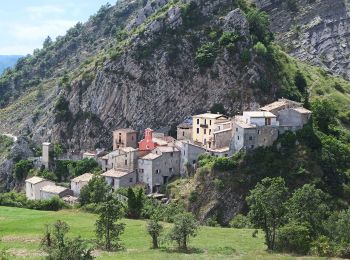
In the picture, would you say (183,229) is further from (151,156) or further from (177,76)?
(177,76)

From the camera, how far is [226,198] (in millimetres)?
95125

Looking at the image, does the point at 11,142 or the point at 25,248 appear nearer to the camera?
the point at 25,248

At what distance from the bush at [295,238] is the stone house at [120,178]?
45.9 m

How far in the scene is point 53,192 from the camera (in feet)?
351

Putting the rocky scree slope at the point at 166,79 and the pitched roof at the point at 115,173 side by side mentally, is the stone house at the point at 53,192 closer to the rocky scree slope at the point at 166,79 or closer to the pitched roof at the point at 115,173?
the pitched roof at the point at 115,173

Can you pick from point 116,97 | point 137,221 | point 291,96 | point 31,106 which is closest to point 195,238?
point 137,221

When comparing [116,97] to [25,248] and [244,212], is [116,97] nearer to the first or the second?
[244,212]

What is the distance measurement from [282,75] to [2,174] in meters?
62.4

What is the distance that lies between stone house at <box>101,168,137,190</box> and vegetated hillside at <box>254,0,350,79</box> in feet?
A: 237

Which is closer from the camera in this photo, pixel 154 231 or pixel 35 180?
pixel 154 231

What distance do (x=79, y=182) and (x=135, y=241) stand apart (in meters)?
44.1

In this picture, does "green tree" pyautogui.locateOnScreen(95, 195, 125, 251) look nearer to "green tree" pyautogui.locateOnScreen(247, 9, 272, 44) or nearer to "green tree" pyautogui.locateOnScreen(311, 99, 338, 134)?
"green tree" pyautogui.locateOnScreen(311, 99, 338, 134)

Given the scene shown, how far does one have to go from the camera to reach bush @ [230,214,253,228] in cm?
8243

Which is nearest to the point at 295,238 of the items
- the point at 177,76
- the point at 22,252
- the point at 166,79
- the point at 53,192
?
the point at 22,252
